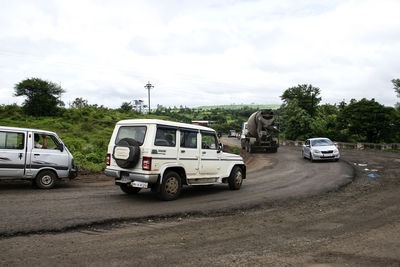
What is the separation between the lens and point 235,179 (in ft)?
37.0

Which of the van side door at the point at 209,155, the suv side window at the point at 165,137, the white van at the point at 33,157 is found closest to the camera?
the suv side window at the point at 165,137

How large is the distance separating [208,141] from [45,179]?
561cm

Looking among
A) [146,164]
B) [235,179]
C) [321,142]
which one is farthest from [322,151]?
[146,164]

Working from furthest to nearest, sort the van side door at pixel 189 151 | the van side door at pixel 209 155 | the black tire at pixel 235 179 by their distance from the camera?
1. the black tire at pixel 235 179
2. the van side door at pixel 209 155
3. the van side door at pixel 189 151

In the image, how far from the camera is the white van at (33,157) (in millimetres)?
9789

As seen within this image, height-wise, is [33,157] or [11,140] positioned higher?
[11,140]

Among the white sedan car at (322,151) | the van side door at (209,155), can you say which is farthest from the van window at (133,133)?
the white sedan car at (322,151)

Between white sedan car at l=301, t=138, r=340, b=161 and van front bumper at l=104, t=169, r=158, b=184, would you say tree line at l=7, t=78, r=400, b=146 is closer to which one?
white sedan car at l=301, t=138, r=340, b=161

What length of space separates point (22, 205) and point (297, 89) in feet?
225

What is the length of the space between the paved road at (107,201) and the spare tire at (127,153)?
1.09 metres

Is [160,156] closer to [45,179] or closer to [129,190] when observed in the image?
[129,190]

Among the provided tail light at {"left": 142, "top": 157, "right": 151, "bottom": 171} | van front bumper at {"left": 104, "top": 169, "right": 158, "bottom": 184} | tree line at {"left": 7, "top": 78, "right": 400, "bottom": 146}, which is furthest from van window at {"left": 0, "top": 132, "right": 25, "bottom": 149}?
tree line at {"left": 7, "top": 78, "right": 400, "bottom": 146}

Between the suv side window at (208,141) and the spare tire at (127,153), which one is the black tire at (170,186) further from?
the suv side window at (208,141)

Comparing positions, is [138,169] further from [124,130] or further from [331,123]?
[331,123]
